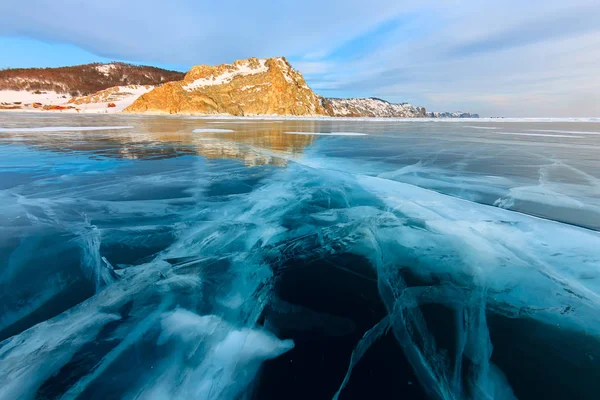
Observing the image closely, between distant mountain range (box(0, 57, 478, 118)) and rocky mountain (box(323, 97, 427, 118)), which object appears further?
rocky mountain (box(323, 97, 427, 118))

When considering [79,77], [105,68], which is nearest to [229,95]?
[79,77]

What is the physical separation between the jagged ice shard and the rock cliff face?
207 feet

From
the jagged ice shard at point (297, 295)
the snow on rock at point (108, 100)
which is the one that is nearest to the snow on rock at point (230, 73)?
the snow on rock at point (108, 100)

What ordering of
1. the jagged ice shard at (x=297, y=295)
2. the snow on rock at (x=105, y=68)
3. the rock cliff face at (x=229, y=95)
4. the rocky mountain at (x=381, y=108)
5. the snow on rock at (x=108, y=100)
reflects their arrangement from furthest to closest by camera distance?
the rocky mountain at (x=381, y=108) < the snow on rock at (x=105, y=68) < the snow on rock at (x=108, y=100) < the rock cliff face at (x=229, y=95) < the jagged ice shard at (x=297, y=295)

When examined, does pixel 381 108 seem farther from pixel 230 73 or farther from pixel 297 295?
pixel 297 295

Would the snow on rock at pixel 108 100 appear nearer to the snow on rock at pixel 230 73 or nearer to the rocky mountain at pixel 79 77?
the snow on rock at pixel 230 73

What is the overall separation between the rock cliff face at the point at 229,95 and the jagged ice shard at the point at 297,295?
207 ft

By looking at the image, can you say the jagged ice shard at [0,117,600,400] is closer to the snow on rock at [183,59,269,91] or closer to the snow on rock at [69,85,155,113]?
the snow on rock at [183,59,269,91]

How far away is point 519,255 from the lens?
2.29 meters

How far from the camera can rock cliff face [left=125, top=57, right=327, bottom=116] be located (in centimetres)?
6056

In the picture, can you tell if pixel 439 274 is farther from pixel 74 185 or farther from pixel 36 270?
pixel 74 185

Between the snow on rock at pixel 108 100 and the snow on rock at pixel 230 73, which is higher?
the snow on rock at pixel 230 73

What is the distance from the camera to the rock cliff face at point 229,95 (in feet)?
199

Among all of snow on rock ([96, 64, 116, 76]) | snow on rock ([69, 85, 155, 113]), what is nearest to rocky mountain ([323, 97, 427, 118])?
snow on rock ([69, 85, 155, 113])
